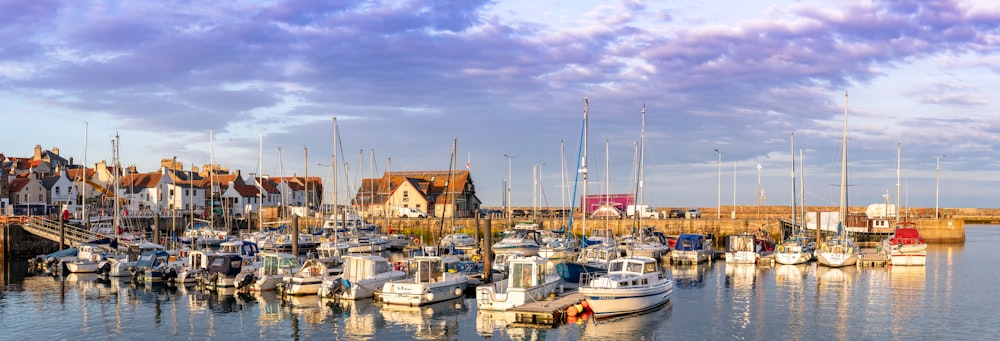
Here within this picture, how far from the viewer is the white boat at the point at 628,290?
36531mm

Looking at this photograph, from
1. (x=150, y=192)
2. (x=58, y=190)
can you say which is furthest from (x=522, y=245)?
(x=58, y=190)

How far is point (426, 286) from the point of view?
40312mm

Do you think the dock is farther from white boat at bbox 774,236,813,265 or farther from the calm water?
white boat at bbox 774,236,813,265

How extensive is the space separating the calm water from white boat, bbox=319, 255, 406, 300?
863mm

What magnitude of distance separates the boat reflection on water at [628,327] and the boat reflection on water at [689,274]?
41.2ft

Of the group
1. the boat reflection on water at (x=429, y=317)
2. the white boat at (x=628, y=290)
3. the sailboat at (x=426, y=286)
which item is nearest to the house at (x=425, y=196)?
the sailboat at (x=426, y=286)

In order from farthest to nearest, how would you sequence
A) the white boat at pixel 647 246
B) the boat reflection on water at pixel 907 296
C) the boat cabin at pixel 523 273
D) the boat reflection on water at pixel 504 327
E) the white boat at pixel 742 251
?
the white boat at pixel 742 251 → the white boat at pixel 647 246 → the boat cabin at pixel 523 273 → the boat reflection on water at pixel 907 296 → the boat reflection on water at pixel 504 327

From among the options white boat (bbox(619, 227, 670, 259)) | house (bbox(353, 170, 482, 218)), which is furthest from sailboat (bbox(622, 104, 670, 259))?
house (bbox(353, 170, 482, 218))

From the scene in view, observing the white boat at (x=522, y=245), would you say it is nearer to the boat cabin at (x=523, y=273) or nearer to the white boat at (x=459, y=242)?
the white boat at (x=459, y=242)

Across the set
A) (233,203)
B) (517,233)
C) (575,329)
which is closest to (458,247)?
(517,233)

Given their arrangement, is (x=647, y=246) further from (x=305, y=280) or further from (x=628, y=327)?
(x=628, y=327)

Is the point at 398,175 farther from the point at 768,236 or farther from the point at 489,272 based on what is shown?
the point at 489,272

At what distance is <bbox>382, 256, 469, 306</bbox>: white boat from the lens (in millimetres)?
40094

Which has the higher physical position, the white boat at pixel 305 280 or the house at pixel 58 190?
the house at pixel 58 190
